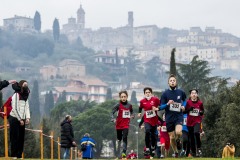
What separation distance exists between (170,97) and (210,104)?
3259 centimetres

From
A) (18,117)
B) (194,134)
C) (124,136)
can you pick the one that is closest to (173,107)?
(124,136)

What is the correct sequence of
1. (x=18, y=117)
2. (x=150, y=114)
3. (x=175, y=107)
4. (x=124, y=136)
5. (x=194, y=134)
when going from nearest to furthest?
(x=18, y=117), (x=175, y=107), (x=124, y=136), (x=150, y=114), (x=194, y=134)

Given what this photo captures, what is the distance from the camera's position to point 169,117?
61.2ft

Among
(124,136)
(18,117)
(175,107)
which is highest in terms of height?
(175,107)

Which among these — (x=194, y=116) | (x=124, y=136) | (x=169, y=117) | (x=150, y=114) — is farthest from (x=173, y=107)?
(x=194, y=116)

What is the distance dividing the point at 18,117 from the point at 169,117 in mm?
3795

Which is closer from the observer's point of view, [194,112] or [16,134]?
[16,134]

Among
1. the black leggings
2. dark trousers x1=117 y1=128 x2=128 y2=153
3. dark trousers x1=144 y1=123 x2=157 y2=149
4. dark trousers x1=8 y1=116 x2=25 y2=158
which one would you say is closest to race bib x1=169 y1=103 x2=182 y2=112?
dark trousers x1=144 y1=123 x2=157 y2=149

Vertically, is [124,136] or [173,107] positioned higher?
[173,107]

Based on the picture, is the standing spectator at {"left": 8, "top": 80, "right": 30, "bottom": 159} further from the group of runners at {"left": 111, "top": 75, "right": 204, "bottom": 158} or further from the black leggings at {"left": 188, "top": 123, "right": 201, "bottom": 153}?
the black leggings at {"left": 188, "top": 123, "right": 201, "bottom": 153}

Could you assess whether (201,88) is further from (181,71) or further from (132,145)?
(132,145)

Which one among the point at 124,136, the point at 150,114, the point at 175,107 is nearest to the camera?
the point at 175,107

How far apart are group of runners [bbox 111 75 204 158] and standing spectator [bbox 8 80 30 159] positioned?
249cm

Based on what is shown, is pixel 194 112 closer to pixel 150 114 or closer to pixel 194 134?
pixel 194 134
